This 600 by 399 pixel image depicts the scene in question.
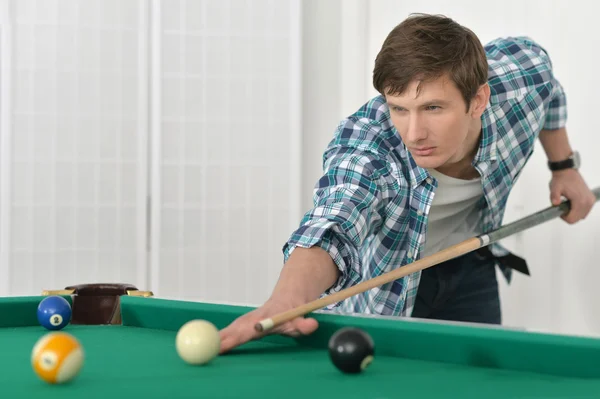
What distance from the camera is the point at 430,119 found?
228 centimetres

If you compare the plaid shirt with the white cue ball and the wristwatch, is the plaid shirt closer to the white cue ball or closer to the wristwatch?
the wristwatch

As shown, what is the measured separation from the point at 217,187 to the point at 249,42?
2.85ft

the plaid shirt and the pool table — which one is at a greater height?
the plaid shirt

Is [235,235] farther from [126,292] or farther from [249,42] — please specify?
[126,292]

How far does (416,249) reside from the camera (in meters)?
2.50

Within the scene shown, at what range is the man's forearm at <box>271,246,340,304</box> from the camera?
1863mm

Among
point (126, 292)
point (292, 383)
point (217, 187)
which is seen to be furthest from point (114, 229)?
point (292, 383)

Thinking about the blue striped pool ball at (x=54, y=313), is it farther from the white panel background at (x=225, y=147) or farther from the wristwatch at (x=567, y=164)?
the white panel background at (x=225, y=147)

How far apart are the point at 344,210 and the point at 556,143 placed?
4.15 ft

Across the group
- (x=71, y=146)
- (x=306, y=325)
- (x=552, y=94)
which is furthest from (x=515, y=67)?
(x=71, y=146)

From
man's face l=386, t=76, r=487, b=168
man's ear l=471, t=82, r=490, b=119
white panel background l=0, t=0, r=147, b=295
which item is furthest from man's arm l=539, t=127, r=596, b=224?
white panel background l=0, t=0, r=147, b=295

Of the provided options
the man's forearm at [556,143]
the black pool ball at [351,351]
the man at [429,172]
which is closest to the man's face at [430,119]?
the man at [429,172]

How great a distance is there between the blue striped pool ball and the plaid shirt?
0.55 m

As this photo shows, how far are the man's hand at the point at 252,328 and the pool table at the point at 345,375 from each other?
0.08 ft
